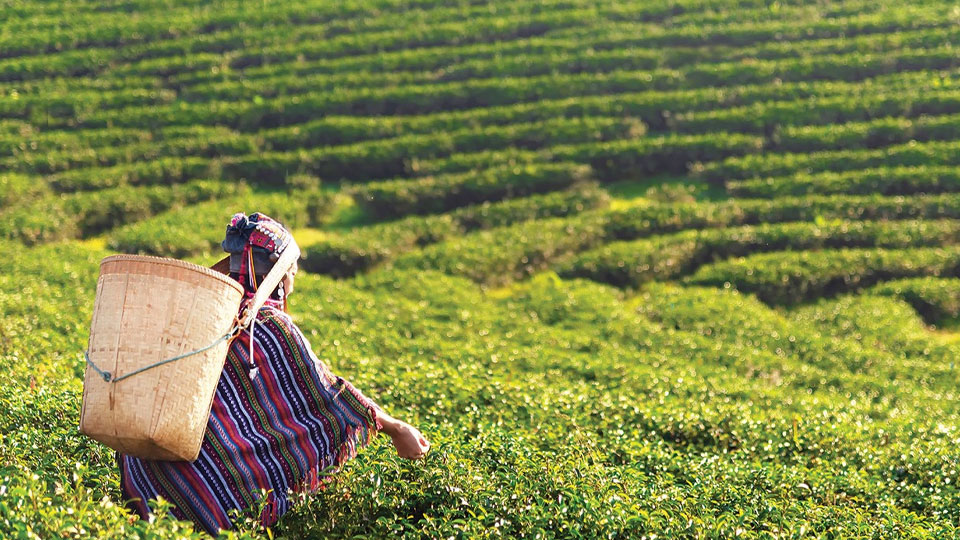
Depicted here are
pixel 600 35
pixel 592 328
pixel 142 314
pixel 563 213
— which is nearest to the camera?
pixel 142 314

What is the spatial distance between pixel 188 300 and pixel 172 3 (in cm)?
3276

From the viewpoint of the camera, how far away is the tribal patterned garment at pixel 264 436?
4406 mm

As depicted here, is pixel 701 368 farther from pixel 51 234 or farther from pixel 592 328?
pixel 51 234

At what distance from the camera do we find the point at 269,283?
14.8 feet

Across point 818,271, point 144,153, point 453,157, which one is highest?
point 144,153

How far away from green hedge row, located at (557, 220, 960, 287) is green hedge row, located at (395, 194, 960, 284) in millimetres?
538

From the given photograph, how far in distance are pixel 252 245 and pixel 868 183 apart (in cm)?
1920

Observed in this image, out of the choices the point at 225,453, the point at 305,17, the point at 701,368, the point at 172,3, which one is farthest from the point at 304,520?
the point at 172,3

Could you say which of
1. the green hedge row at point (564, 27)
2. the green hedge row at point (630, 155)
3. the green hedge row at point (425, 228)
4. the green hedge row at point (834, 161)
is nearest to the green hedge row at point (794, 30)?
the green hedge row at point (564, 27)

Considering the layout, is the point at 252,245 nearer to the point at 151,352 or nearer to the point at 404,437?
the point at 151,352

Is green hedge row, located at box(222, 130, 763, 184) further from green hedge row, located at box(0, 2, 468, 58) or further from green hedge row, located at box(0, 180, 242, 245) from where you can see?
green hedge row, located at box(0, 2, 468, 58)

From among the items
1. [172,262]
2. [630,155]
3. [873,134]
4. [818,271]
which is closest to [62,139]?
[630,155]

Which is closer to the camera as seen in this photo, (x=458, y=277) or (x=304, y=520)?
(x=304, y=520)

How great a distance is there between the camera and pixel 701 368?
494 inches
